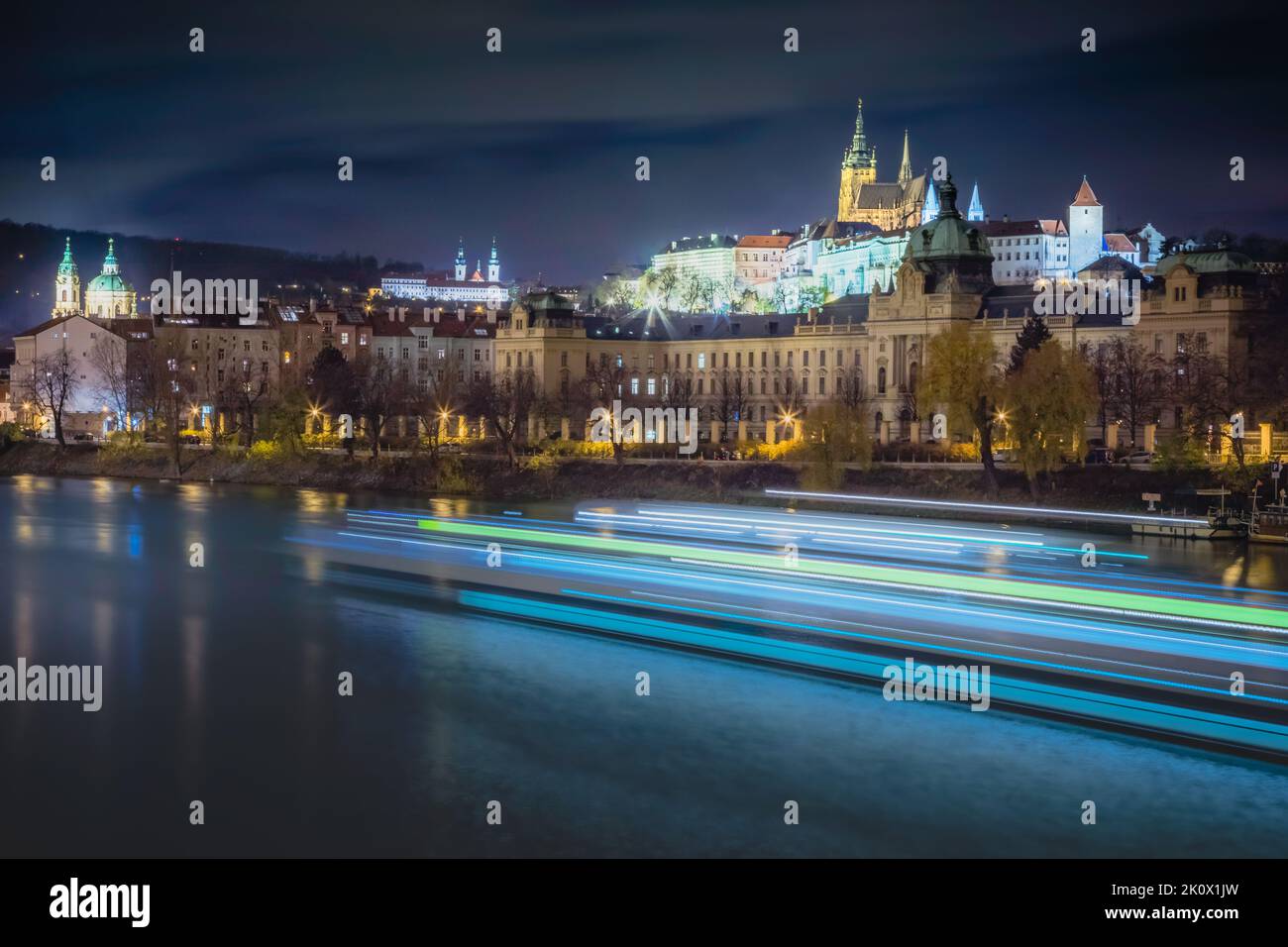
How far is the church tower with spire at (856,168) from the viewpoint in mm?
179125

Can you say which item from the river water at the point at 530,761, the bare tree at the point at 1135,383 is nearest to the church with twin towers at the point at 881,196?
the bare tree at the point at 1135,383

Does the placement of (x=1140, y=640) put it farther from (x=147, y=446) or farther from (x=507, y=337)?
(x=507, y=337)

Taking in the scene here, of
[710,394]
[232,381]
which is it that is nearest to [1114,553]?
[710,394]

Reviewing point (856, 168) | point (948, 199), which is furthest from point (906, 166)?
point (948, 199)

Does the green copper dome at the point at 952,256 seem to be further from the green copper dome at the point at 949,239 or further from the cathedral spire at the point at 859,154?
the cathedral spire at the point at 859,154

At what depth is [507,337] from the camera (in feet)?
292

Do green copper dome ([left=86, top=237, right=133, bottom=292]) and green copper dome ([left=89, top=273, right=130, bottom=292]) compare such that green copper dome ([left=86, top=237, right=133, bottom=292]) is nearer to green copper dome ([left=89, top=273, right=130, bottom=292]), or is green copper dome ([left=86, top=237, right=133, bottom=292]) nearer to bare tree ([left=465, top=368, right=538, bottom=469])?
green copper dome ([left=89, top=273, right=130, bottom=292])

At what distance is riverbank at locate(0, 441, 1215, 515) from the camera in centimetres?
4584

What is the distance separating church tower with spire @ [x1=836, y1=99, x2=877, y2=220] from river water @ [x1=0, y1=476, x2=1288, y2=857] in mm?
158581

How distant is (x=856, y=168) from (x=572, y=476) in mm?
129805

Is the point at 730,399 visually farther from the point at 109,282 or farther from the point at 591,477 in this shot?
the point at 109,282

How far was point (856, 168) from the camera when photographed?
180 m

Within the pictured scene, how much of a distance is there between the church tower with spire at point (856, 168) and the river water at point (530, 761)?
15858cm

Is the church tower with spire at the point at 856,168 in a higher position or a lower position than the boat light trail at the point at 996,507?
higher
